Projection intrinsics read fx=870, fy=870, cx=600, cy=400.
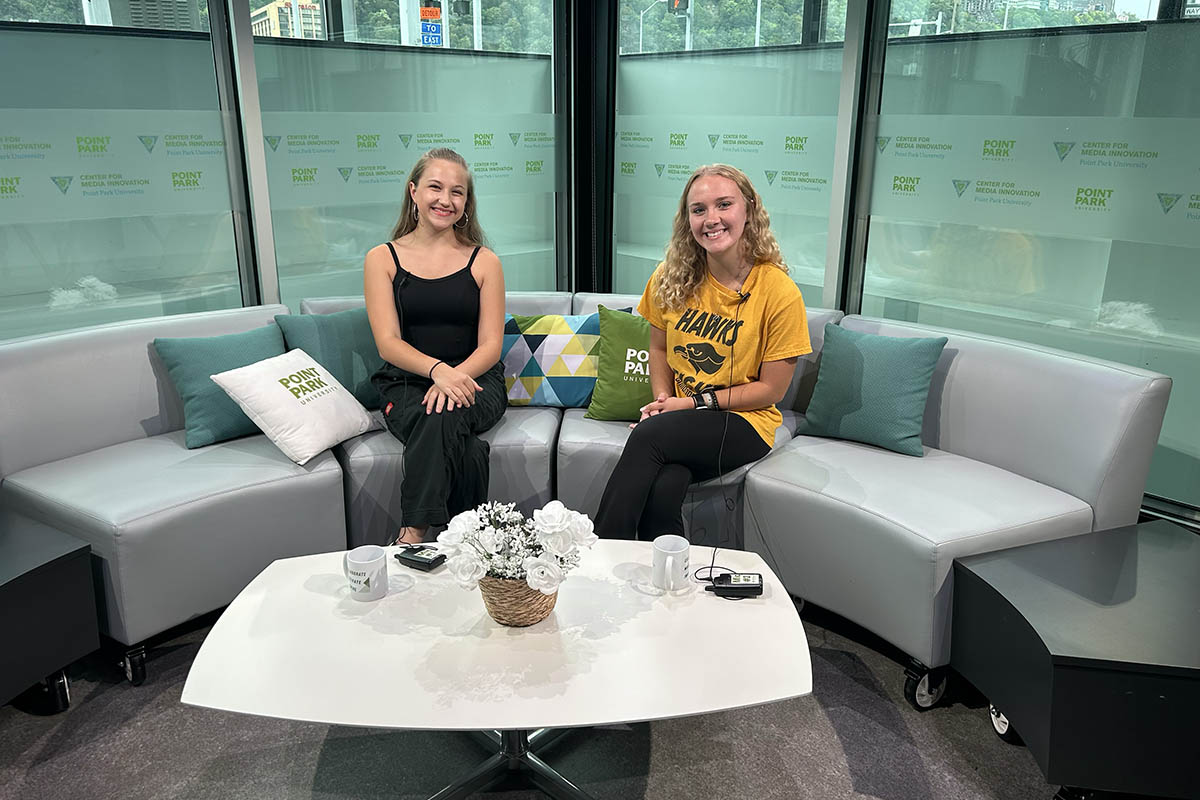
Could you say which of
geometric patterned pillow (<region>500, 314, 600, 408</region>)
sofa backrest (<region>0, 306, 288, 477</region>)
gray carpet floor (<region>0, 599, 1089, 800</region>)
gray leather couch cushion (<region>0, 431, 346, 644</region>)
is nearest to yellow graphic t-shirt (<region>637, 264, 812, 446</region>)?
geometric patterned pillow (<region>500, 314, 600, 408</region>)

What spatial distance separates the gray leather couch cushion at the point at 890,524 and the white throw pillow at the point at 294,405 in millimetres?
1307

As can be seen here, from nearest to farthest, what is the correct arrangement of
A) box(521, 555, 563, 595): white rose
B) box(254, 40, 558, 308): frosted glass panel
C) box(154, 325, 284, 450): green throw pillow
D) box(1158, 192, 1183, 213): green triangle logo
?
1. box(521, 555, 563, 595): white rose
2. box(1158, 192, 1183, 213): green triangle logo
3. box(154, 325, 284, 450): green throw pillow
4. box(254, 40, 558, 308): frosted glass panel

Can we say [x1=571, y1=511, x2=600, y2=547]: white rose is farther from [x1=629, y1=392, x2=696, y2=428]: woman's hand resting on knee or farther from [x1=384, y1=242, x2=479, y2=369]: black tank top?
[x1=384, y1=242, x2=479, y2=369]: black tank top

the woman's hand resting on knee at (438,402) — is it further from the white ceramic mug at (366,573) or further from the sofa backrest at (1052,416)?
the sofa backrest at (1052,416)

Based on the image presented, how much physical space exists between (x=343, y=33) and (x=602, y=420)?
1967 mm

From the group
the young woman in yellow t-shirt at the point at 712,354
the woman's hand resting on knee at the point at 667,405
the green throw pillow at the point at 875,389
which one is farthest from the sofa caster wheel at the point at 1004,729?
the woman's hand resting on knee at the point at 667,405

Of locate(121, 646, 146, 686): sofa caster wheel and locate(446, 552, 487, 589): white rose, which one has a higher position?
locate(446, 552, 487, 589): white rose

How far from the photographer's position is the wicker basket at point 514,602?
5.68 ft

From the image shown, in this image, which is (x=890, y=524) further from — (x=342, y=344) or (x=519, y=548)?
(x=342, y=344)

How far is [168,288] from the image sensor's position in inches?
132

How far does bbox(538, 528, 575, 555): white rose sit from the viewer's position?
1.69m

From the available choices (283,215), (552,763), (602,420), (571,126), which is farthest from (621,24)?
(552,763)

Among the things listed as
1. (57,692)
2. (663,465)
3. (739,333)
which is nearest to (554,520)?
(663,465)

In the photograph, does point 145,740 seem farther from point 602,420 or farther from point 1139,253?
point 1139,253
